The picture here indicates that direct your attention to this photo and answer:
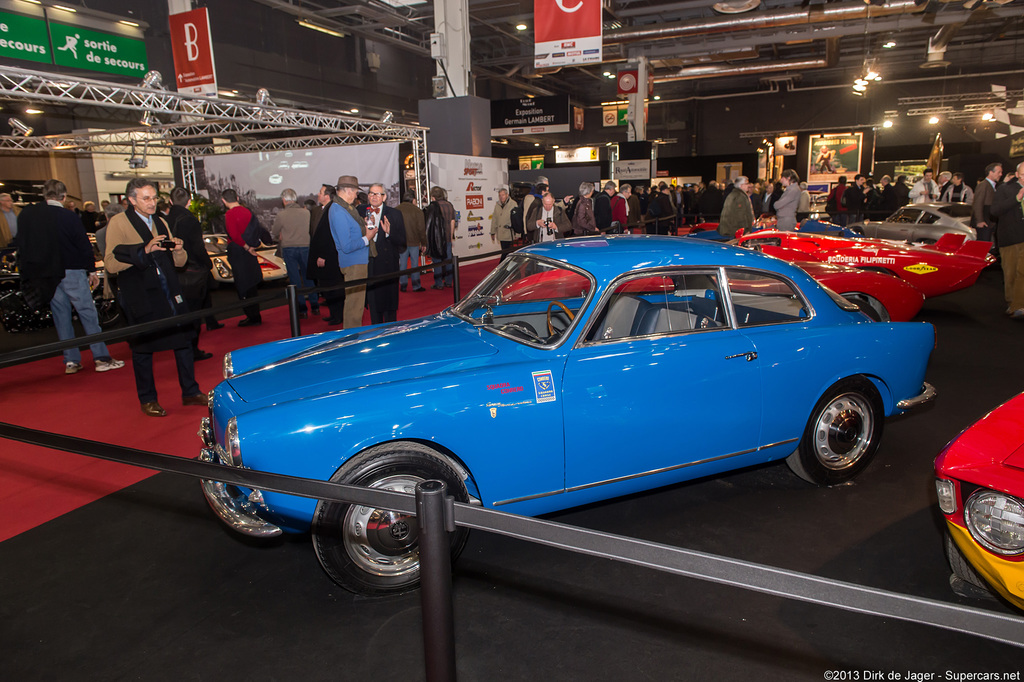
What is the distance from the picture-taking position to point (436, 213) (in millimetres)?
10164

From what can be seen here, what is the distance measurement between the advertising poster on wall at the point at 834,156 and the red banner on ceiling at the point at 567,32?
20.0 m

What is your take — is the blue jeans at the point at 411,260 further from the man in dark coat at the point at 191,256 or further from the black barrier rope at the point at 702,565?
the black barrier rope at the point at 702,565

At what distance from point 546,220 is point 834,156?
802 inches

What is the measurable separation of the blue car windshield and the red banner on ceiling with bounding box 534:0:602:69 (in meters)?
6.74

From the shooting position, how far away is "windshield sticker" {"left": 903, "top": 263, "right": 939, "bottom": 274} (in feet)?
25.2

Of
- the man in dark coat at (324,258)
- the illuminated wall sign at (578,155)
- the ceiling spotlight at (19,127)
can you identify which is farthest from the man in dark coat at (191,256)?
the illuminated wall sign at (578,155)

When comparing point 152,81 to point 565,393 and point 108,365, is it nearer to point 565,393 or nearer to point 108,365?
point 108,365

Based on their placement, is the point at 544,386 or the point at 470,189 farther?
the point at 470,189

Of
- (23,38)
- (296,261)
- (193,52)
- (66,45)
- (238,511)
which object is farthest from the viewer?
(193,52)

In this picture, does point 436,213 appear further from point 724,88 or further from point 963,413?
point 724,88

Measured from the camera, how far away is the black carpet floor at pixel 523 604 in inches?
93.2

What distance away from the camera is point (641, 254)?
A: 3375mm

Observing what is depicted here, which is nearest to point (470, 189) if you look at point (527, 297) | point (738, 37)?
point (527, 297)

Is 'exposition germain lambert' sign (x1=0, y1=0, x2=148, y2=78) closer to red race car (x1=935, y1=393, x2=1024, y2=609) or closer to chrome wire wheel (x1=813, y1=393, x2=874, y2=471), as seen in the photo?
chrome wire wheel (x1=813, y1=393, x2=874, y2=471)
